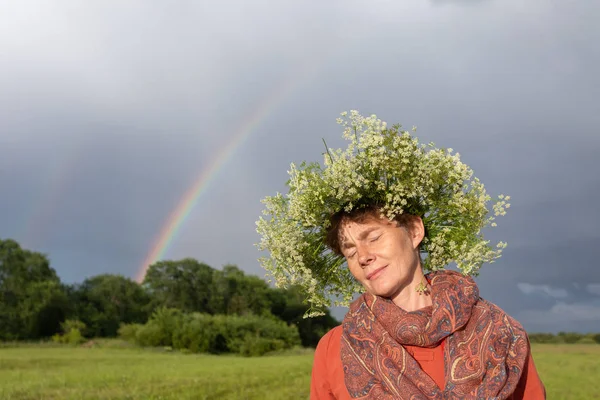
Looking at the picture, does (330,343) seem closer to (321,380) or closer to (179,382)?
(321,380)

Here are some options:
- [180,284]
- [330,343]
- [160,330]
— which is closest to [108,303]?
[180,284]

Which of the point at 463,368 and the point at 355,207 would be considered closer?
the point at 463,368

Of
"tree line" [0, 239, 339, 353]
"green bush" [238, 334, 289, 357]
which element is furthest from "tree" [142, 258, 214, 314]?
"green bush" [238, 334, 289, 357]

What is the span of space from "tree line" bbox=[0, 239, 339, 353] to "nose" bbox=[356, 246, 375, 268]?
128 feet

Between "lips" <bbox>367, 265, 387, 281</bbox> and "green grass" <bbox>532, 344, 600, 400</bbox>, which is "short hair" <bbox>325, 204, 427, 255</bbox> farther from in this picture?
"green grass" <bbox>532, 344, 600, 400</bbox>

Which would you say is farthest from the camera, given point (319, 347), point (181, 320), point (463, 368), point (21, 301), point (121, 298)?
point (121, 298)

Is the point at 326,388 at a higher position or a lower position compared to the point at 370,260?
lower

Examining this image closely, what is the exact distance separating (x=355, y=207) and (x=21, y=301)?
52.6m

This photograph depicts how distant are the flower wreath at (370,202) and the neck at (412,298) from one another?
46 cm

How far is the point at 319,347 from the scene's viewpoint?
161 inches

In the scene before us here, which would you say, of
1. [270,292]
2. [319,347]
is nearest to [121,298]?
[270,292]

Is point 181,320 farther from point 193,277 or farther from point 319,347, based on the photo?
point 319,347

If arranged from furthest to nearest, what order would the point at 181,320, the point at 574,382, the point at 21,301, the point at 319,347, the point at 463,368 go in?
the point at 21,301 → the point at 181,320 → the point at 574,382 → the point at 319,347 → the point at 463,368

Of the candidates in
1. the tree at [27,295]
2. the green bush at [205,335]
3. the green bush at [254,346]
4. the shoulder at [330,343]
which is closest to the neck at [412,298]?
the shoulder at [330,343]
